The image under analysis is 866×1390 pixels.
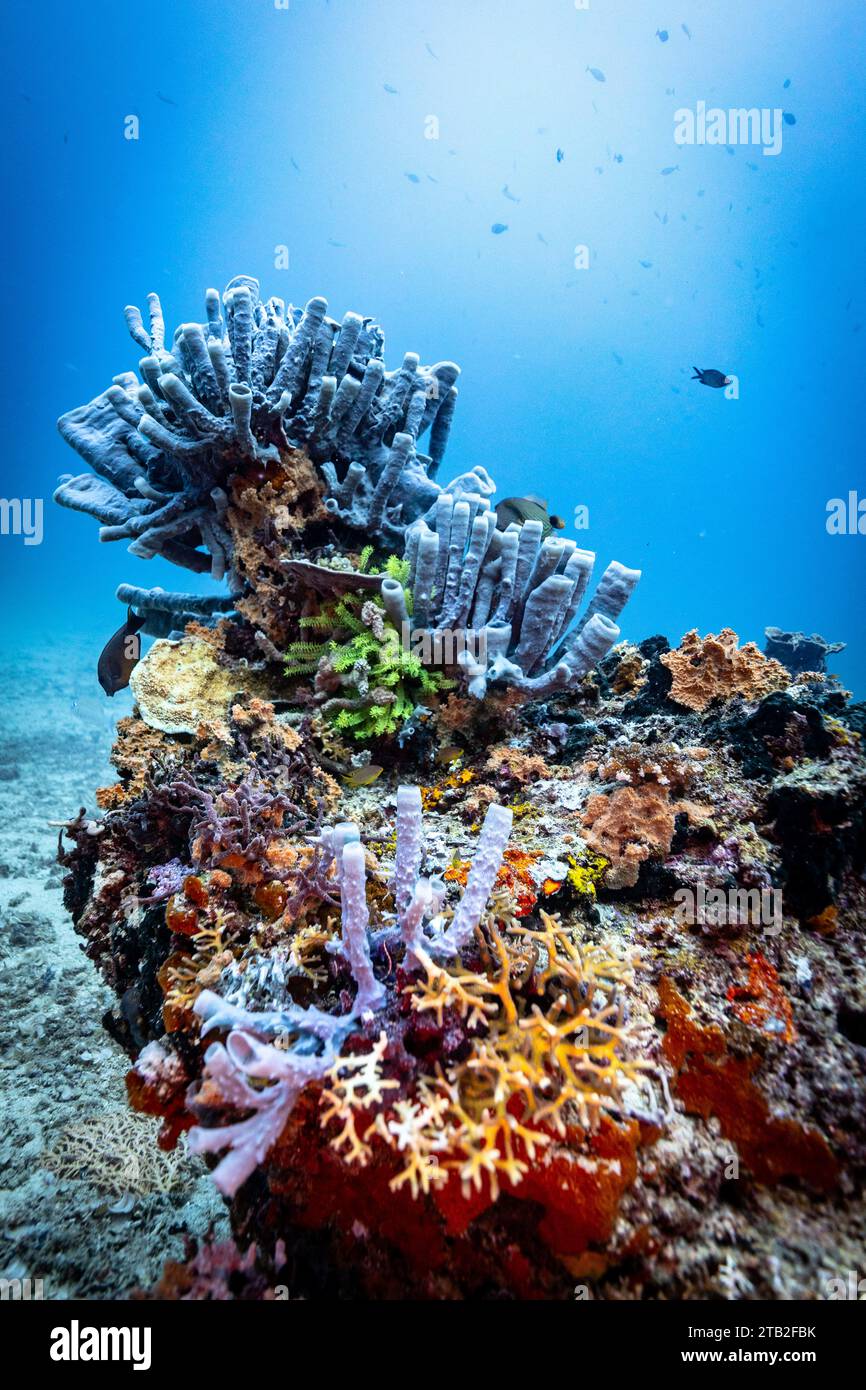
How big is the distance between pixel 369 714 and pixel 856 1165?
287cm

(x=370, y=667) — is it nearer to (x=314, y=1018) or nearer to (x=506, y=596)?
(x=506, y=596)

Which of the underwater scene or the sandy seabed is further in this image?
the sandy seabed

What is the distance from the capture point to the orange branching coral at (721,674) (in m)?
3.46

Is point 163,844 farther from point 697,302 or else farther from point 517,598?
point 697,302

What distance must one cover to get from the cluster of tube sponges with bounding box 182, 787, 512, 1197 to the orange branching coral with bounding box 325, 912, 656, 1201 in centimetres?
10

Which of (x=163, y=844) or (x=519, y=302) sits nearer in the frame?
(x=163, y=844)

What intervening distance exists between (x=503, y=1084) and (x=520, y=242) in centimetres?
8713

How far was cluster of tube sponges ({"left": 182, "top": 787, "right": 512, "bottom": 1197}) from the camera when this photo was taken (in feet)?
4.83

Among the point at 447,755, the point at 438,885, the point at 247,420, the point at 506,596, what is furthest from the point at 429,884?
the point at 247,420

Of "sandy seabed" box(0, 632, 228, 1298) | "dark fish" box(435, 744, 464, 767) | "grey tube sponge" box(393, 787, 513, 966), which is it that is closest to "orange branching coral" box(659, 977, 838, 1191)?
"grey tube sponge" box(393, 787, 513, 966)

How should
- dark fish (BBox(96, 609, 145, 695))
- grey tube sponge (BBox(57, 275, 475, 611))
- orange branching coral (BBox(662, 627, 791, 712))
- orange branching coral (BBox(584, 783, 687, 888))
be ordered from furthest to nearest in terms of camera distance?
dark fish (BBox(96, 609, 145, 695))
grey tube sponge (BBox(57, 275, 475, 611))
orange branching coral (BBox(662, 627, 791, 712))
orange branching coral (BBox(584, 783, 687, 888))

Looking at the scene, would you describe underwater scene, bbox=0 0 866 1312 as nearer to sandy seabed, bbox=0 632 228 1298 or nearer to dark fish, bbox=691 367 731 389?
sandy seabed, bbox=0 632 228 1298
